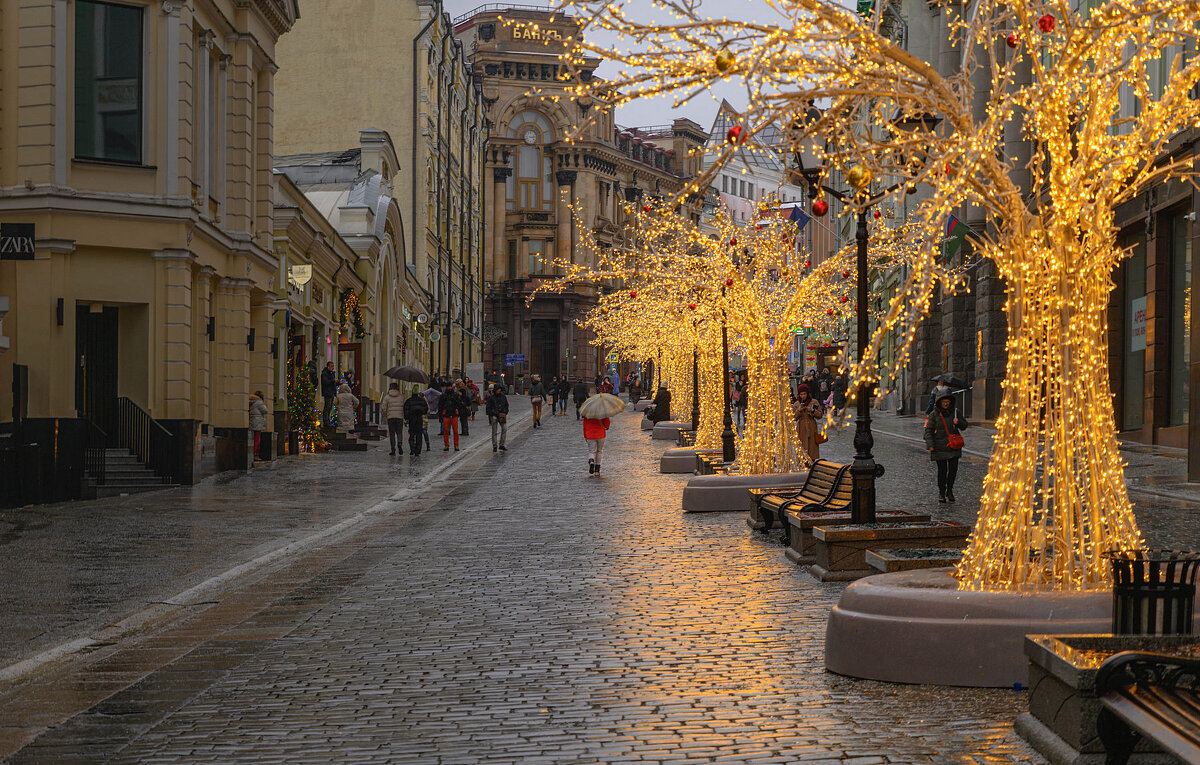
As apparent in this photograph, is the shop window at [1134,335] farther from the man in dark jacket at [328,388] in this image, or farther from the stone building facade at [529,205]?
the stone building facade at [529,205]

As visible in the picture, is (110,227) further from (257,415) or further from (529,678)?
(529,678)

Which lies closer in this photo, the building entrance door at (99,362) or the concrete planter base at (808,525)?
the concrete planter base at (808,525)

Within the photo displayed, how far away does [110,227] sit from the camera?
21.7 metres

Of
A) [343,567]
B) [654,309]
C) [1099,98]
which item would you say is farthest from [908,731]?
[654,309]

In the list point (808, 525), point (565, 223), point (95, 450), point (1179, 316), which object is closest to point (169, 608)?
point (808, 525)

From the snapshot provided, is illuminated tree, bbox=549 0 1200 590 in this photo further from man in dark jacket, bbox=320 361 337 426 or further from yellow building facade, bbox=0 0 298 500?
man in dark jacket, bbox=320 361 337 426

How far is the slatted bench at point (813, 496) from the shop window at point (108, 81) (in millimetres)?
12381

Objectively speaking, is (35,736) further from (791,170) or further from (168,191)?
(168,191)

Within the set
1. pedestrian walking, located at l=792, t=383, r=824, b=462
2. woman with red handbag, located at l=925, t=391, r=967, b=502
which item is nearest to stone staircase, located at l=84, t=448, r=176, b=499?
pedestrian walking, located at l=792, t=383, r=824, b=462

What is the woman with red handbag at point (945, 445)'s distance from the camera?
18344mm

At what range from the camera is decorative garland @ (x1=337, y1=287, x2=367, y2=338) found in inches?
1607

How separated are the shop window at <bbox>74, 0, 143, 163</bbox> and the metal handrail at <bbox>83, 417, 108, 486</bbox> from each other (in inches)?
163

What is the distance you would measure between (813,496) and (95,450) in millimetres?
11893

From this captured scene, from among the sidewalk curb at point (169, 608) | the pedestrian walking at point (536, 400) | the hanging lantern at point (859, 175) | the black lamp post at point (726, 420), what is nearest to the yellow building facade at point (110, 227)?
the sidewalk curb at point (169, 608)
